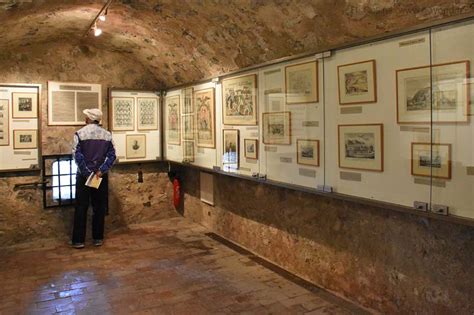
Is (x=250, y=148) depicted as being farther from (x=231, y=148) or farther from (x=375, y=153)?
(x=375, y=153)

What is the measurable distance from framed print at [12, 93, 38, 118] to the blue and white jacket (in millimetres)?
776

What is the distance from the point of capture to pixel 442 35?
7.25 ft

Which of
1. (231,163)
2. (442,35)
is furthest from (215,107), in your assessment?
(442,35)

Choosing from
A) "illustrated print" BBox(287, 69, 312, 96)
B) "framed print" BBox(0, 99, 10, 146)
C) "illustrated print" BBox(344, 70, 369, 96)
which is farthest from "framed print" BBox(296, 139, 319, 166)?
"framed print" BBox(0, 99, 10, 146)

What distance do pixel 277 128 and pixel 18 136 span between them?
3177 mm

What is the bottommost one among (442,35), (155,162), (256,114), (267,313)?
(267,313)

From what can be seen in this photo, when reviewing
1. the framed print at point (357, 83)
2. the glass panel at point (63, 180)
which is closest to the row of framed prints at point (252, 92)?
the framed print at point (357, 83)

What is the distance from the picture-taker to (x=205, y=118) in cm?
478

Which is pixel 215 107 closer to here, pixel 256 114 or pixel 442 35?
pixel 256 114

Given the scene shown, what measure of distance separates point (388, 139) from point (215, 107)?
2.34 metres

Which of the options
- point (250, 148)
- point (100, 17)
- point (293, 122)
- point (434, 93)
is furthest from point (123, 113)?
point (434, 93)

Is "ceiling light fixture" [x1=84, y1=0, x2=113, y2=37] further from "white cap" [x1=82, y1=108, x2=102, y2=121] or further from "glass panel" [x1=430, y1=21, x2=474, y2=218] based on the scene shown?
"glass panel" [x1=430, y1=21, x2=474, y2=218]

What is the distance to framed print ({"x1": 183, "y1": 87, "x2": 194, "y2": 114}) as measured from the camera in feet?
16.9

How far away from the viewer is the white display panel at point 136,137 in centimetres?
558
